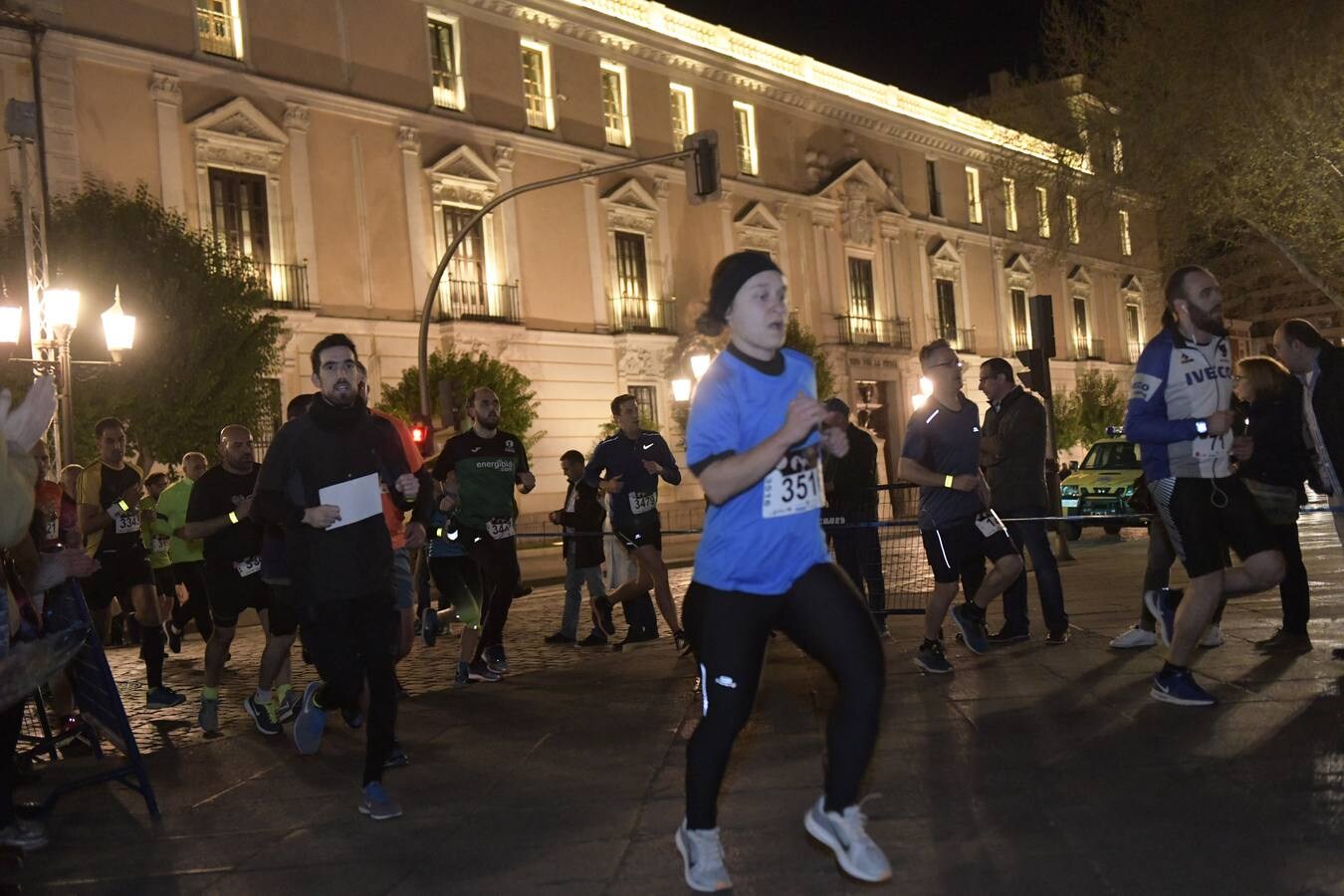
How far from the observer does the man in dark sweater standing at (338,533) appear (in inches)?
224

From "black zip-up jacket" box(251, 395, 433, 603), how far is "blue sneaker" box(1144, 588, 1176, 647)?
3.99 m

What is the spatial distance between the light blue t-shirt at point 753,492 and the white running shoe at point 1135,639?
4989 mm

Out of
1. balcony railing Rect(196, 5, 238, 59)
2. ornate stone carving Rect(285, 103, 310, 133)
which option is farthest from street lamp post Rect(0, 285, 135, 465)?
ornate stone carving Rect(285, 103, 310, 133)

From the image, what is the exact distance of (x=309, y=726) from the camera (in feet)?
22.7

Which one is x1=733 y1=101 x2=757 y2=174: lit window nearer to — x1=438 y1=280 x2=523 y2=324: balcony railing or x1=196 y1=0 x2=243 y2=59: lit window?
x1=438 y1=280 x2=523 y2=324: balcony railing

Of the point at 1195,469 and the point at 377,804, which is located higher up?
the point at 1195,469

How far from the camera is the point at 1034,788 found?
5148 mm

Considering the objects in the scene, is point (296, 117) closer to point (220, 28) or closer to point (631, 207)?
point (220, 28)

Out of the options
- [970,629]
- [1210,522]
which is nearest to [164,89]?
[970,629]

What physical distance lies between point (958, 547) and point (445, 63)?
24.6m

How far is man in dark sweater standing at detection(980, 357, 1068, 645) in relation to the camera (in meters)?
9.53

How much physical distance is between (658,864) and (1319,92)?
1983 cm

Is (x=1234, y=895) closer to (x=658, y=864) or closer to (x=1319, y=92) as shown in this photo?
(x=658, y=864)

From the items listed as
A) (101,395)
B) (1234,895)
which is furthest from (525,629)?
(101,395)
